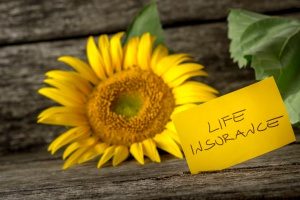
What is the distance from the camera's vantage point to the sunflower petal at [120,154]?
32.7 inches

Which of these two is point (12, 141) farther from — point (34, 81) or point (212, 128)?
point (212, 128)

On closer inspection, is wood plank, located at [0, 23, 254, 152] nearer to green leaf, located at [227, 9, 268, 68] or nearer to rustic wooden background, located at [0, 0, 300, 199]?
rustic wooden background, located at [0, 0, 300, 199]

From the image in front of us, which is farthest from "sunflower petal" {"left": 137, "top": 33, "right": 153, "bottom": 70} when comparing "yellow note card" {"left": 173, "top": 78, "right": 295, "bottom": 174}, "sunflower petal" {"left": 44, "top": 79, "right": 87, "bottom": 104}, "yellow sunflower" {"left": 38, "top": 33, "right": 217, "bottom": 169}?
"yellow note card" {"left": 173, "top": 78, "right": 295, "bottom": 174}

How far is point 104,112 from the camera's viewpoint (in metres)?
0.89

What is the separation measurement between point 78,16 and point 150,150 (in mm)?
384

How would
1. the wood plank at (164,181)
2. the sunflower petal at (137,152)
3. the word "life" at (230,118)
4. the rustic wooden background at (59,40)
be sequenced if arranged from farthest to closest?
the rustic wooden background at (59,40), the sunflower petal at (137,152), the word "life" at (230,118), the wood plank at (164,181)

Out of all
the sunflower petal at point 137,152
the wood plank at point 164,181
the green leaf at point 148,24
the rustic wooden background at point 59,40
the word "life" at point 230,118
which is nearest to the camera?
the wood plank at point 164,181

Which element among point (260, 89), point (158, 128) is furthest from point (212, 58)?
point (260, 89)

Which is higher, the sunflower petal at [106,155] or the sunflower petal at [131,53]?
the sunflower petal at [131,53]

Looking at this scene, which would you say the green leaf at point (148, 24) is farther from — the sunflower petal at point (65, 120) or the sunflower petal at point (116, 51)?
the sunflower petal at point (65, 120)

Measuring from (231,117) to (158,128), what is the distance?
192 millimetres

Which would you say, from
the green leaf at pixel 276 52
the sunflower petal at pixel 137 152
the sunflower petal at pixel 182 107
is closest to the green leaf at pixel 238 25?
the green leaf at pixel 276 52

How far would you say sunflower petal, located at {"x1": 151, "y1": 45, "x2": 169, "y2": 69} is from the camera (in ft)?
2.96

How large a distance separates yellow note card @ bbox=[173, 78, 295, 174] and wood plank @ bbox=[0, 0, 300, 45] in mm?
399
